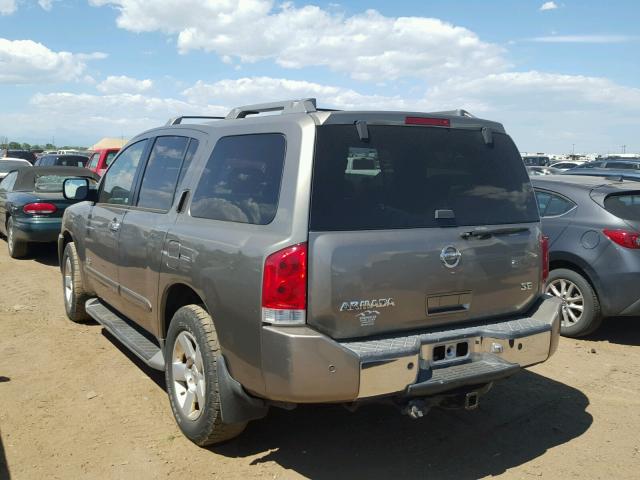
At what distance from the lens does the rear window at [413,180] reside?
3.12 metres

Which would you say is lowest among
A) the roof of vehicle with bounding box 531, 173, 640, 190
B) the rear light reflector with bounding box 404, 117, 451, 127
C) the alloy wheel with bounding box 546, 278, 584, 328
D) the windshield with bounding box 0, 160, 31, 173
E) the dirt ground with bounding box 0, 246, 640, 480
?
the dirt ground with bounding box 0, 246, 640, 480

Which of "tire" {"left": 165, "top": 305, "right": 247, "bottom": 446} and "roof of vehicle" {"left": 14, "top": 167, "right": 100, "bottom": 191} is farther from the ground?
"roof of vehicle" {"left": 14, "top": 167, "right": 100, "bottom": 191}

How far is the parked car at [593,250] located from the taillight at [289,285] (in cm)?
412

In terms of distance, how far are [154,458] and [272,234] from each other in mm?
1607

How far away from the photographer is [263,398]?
324cm

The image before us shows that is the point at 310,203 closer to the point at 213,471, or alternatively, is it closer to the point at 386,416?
the point at 213,471

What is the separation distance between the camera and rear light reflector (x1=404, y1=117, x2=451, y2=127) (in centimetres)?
346

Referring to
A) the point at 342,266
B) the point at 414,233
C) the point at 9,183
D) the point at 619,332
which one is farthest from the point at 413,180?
the point at 9,183

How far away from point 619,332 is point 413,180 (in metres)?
4.50

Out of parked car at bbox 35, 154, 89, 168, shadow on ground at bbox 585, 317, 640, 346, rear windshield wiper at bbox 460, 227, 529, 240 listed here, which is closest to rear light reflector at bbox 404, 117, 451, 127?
rear windshield wiper at bbox 460, 227, 529, 240

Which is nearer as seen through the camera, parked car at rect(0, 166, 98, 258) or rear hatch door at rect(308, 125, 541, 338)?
rear hatch door at rect(308, 125, 541, 338)

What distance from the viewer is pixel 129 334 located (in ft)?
15.8

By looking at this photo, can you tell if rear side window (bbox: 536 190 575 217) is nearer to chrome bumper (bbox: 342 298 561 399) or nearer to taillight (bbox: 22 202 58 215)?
chrome bumper (bbox: 342 298 561 399)

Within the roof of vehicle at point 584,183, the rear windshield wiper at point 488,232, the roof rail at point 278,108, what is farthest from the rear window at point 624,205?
the roof rail at point 278,108
